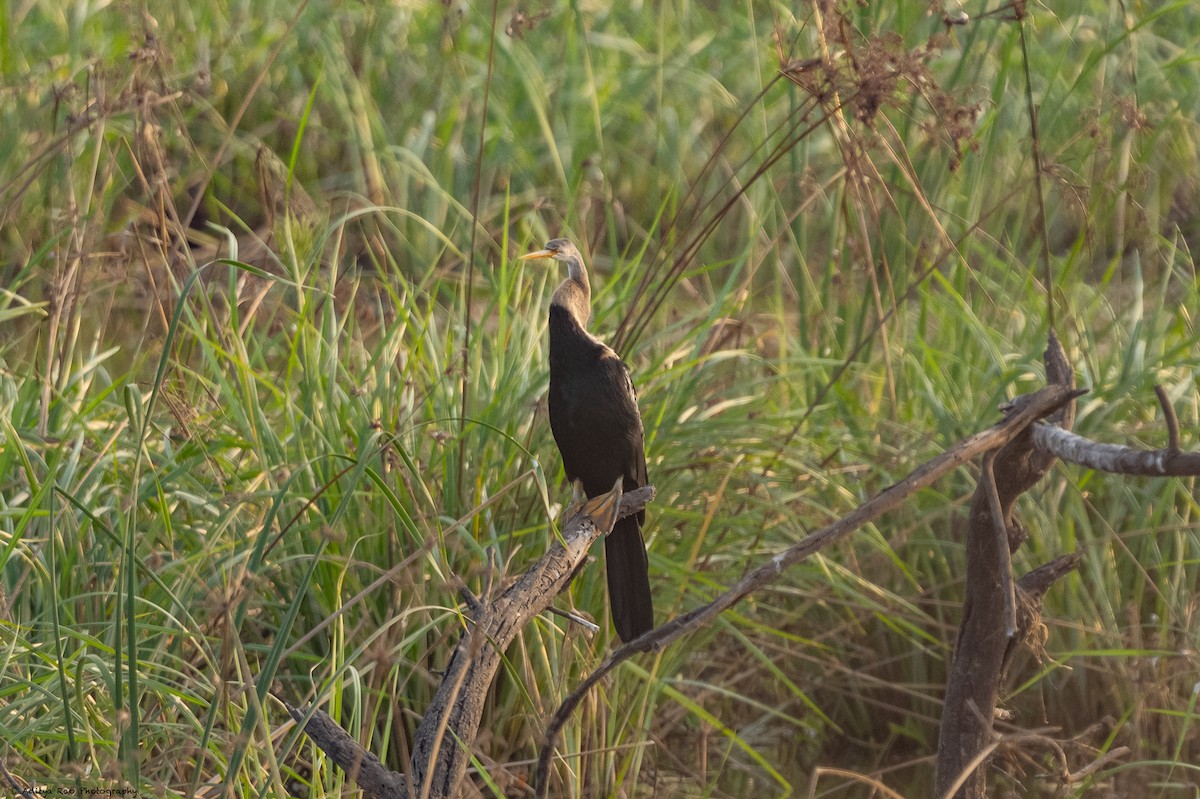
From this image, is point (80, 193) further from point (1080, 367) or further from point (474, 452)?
point (1080, 367)

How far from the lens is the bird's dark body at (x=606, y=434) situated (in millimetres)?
2561

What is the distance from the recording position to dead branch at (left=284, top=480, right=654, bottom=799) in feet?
5.64

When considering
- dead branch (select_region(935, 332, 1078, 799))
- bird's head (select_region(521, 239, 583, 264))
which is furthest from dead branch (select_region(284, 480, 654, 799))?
bird's head (select_region(521, 239, 583, 264))

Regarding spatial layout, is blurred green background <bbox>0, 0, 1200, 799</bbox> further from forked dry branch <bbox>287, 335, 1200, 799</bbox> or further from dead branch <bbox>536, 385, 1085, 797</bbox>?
dead branch <bbox>536, 385, 1085, 797</bbox>

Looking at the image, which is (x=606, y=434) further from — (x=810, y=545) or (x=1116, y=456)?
(x=1116, y=456)

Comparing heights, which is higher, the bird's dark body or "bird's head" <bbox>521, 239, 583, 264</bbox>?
"bird's head" <bbox>521, 239, 583, 264</bbox>

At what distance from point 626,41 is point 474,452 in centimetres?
356

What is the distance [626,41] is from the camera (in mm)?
5852

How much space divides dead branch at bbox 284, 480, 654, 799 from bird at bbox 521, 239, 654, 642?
21.5 inches

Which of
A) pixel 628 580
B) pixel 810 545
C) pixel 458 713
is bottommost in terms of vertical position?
pixel 628 580

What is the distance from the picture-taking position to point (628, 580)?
8.44 ft

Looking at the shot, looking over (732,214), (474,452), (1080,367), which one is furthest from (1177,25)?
(474,452)

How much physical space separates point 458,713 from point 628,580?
80cm

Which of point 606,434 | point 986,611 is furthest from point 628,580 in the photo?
point 986,611
